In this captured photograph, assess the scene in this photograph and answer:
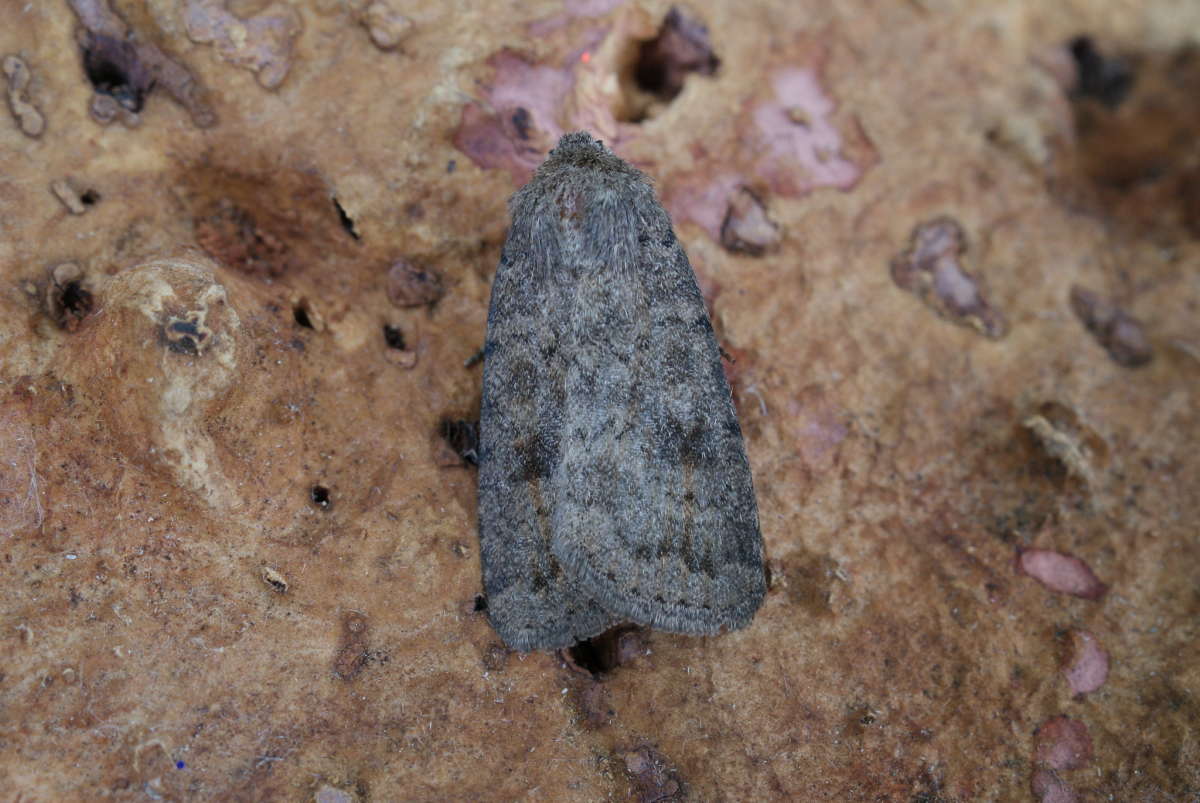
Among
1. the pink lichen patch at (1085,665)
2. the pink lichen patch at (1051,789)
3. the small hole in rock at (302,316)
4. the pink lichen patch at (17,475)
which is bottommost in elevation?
the pink lichen patch at (1051,789)

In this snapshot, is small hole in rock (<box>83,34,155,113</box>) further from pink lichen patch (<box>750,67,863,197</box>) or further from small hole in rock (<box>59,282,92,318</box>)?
pink lichen patch (<box>750,67,863,197</box>)

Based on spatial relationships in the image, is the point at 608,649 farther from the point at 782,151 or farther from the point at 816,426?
the point at 782,151

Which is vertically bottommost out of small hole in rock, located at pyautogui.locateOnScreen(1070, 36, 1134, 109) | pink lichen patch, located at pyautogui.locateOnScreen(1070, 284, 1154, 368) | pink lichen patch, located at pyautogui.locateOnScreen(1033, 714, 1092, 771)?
pink lichen patch, located at pyautogui.locateOnScreen(1033, 714, 1092, 771)

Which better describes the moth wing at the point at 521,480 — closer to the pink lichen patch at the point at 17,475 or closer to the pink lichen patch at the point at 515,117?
A: the pink lichen patch at the point at 515,117

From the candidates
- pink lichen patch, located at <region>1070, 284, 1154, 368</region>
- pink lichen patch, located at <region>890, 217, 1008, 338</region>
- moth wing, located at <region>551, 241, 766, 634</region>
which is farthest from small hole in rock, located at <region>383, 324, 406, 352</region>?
pink lichen patch, located at <region>1070, 284, 1154, 368</region>

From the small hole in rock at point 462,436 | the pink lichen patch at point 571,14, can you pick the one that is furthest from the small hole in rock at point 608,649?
the pink lichen patch at point 571,14

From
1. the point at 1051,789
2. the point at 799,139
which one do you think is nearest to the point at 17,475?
the point at 799,139

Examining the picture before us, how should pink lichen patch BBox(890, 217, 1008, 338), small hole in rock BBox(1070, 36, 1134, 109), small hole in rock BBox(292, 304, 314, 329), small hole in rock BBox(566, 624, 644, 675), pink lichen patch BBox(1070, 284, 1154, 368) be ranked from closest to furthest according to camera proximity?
small hole in rock BBox(566, 624, 644, 675)
small hole in rock BBox(292, 304, 314, 329)
pink lichen patch BBox(890, 217, 1008, 338)
pink lichen patch BBox(1070, 284, 1154, 368)
small hole in rock BBox(1070, 36, 1134, 109)
